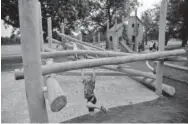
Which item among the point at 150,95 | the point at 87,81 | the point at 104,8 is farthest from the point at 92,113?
the point at 104,8

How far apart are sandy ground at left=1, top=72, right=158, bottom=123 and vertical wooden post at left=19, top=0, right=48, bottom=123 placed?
7.18ft

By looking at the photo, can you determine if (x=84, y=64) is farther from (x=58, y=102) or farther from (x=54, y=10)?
(x=54, y=10)

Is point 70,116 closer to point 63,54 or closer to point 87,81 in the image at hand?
point 87,81

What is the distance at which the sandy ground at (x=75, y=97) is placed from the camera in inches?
171

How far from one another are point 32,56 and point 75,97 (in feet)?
12.9

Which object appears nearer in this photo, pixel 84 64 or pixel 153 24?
pixel 84 64

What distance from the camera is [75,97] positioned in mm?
5637

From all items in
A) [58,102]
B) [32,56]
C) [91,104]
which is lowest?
[91,104]

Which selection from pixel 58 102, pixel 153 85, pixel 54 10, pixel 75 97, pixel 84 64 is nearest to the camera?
pixel 58 102

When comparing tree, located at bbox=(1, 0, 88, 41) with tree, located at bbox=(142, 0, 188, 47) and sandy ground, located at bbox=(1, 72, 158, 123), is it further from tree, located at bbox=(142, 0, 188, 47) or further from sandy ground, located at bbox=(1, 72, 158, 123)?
tree, located at bbox=(142, 0, 188, 47)

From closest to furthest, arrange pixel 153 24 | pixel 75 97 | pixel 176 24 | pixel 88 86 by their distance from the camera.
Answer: pixel 88 86 < pixel 75 97 < pixel 176 24 < pixel 153 24

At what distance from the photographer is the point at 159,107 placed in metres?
4.49

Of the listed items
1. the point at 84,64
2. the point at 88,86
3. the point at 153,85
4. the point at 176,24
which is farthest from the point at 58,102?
the point at 176,24

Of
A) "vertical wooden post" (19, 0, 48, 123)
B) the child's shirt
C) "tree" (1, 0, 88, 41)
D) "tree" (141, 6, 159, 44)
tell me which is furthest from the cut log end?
"tree" (141, 6, 159, 44)
